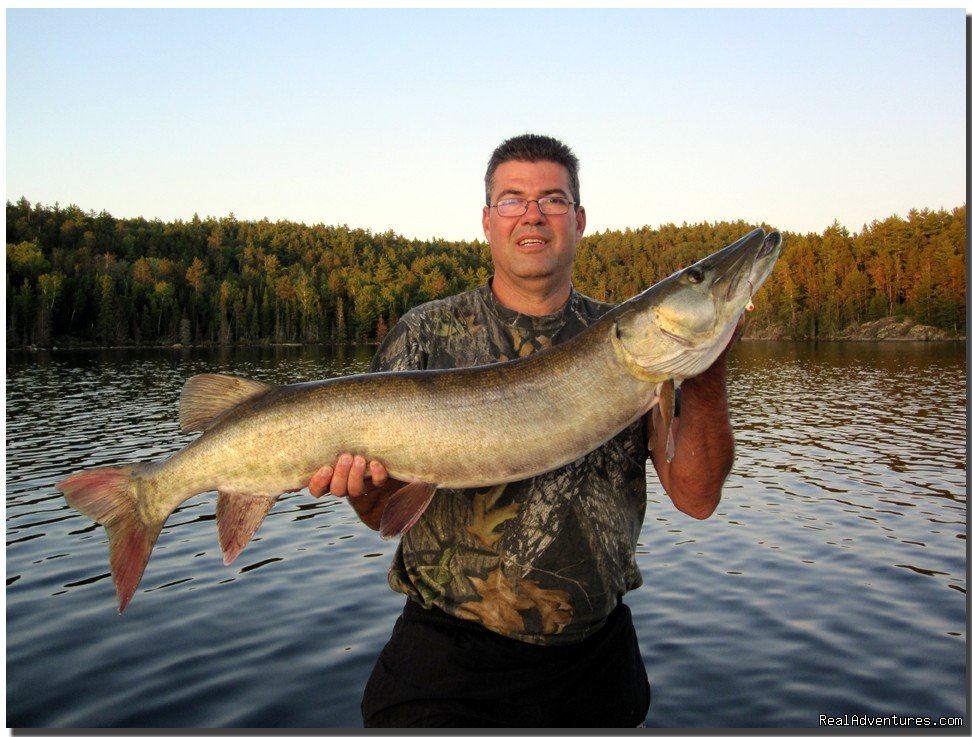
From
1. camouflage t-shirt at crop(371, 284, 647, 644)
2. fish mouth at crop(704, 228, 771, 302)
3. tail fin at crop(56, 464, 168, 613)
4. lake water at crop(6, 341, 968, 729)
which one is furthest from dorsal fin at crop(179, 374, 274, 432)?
lake water at crop(6, 341, 968, 729)

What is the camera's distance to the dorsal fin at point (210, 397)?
12.0 ft

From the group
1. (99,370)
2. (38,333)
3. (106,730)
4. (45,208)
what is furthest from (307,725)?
(45,208)

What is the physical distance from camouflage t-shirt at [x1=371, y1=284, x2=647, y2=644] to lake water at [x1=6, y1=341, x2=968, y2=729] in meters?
4.14

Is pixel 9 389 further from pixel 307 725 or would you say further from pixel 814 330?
pixel 814 330

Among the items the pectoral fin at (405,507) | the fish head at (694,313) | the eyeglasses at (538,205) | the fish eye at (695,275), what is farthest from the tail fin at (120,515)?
the fish eye at (695,275)

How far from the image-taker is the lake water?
287 inches

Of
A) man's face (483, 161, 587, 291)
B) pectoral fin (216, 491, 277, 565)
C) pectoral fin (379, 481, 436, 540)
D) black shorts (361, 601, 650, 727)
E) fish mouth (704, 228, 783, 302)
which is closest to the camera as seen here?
fish mouth (704, 228, 783, 302)

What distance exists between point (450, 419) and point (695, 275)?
1.14 m

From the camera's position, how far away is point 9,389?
1521 inches

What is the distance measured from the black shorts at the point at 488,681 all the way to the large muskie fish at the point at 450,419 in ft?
2.01

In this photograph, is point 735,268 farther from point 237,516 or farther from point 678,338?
point 237,516

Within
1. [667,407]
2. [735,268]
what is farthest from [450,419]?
[735,268]

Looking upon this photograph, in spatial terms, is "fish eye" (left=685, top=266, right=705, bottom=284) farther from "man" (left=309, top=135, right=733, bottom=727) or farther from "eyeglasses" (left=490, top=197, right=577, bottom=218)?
"eyeglasses" (left=490, top=197, right=577, bottom=218)

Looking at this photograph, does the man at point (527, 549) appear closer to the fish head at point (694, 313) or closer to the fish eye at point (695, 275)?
the fish head at point (694, 313)
